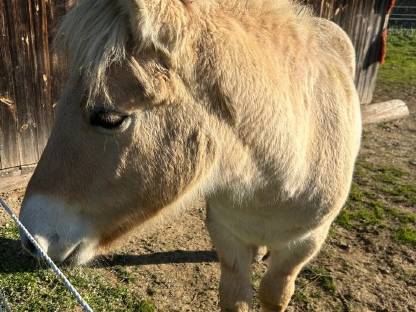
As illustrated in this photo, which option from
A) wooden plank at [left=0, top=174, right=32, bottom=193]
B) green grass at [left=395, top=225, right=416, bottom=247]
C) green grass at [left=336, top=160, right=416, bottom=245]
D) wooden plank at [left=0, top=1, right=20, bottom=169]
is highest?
wooden plank at [left=0, top=1, right=20, bottom=169]

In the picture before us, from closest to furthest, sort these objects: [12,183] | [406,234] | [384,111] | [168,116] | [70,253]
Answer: [168,116] < [70,253] < [406,234] < [12,183] < [384,111]

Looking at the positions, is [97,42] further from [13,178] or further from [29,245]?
[13,178]

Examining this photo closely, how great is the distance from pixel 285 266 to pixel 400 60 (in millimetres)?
8521

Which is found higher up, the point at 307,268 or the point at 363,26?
the point at 363,26

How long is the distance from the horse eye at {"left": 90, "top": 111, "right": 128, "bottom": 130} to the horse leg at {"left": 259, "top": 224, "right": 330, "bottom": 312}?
149 cm

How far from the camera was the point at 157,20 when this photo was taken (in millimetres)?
1545

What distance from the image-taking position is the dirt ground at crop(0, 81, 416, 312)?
11.6 ft

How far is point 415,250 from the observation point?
4.09 m

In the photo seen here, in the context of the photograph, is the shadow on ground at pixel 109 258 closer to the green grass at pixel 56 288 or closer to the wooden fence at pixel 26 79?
the green grass at pixel 56 288

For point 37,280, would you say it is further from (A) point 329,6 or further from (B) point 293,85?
(A) point 329,6

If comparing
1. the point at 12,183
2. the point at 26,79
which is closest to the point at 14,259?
the point at 12,183

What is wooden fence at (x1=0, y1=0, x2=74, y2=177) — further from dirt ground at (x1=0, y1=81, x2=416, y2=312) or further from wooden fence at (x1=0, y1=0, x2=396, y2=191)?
dirt ground at (x1=0, y1=81, x2=416, y2=312)

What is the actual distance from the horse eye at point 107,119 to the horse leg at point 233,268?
146 cm

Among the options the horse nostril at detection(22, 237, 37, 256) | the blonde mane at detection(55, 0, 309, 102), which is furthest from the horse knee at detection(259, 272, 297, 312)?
the blonde mane at detection(55, 0, 309, 102)
